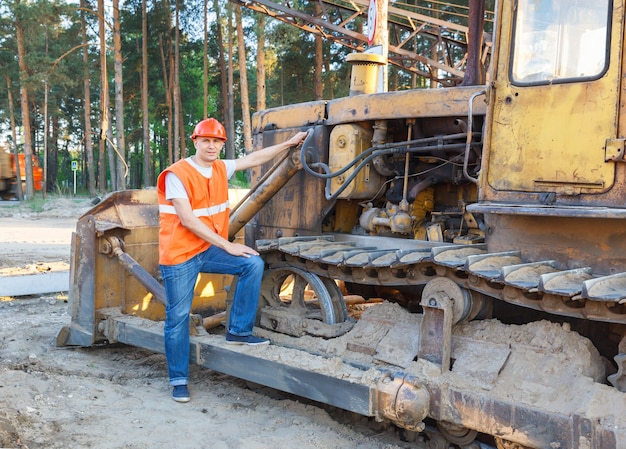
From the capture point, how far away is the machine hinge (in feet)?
10.2

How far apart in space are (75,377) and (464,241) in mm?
3112

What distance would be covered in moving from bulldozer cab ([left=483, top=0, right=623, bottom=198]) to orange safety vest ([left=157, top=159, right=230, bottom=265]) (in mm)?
1946

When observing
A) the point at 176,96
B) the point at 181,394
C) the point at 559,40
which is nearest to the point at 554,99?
the point at 559,40

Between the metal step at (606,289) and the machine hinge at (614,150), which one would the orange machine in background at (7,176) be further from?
the metal step at (606,289)

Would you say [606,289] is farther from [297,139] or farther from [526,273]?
[297,139]

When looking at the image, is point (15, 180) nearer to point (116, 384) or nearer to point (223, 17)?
point (223, 17)

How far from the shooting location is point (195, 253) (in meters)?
4.55

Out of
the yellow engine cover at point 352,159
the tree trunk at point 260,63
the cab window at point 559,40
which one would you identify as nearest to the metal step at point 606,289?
the cab window at point 559,40

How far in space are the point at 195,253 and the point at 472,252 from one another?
1.91m

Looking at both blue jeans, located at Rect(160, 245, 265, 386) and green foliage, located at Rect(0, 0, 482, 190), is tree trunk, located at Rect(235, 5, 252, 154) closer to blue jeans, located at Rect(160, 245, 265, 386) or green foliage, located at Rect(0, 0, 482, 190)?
green foliage, located at Rect(0, 0, 482, 190)

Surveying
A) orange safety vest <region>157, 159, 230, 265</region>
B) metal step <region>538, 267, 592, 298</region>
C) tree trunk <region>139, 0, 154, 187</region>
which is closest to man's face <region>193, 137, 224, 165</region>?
orange safety vest <region>157, 159, 230, 265</region>

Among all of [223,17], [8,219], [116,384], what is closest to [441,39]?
[223,17]

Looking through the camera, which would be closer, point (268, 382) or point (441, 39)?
point (268, 382)

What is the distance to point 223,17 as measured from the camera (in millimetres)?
26641
